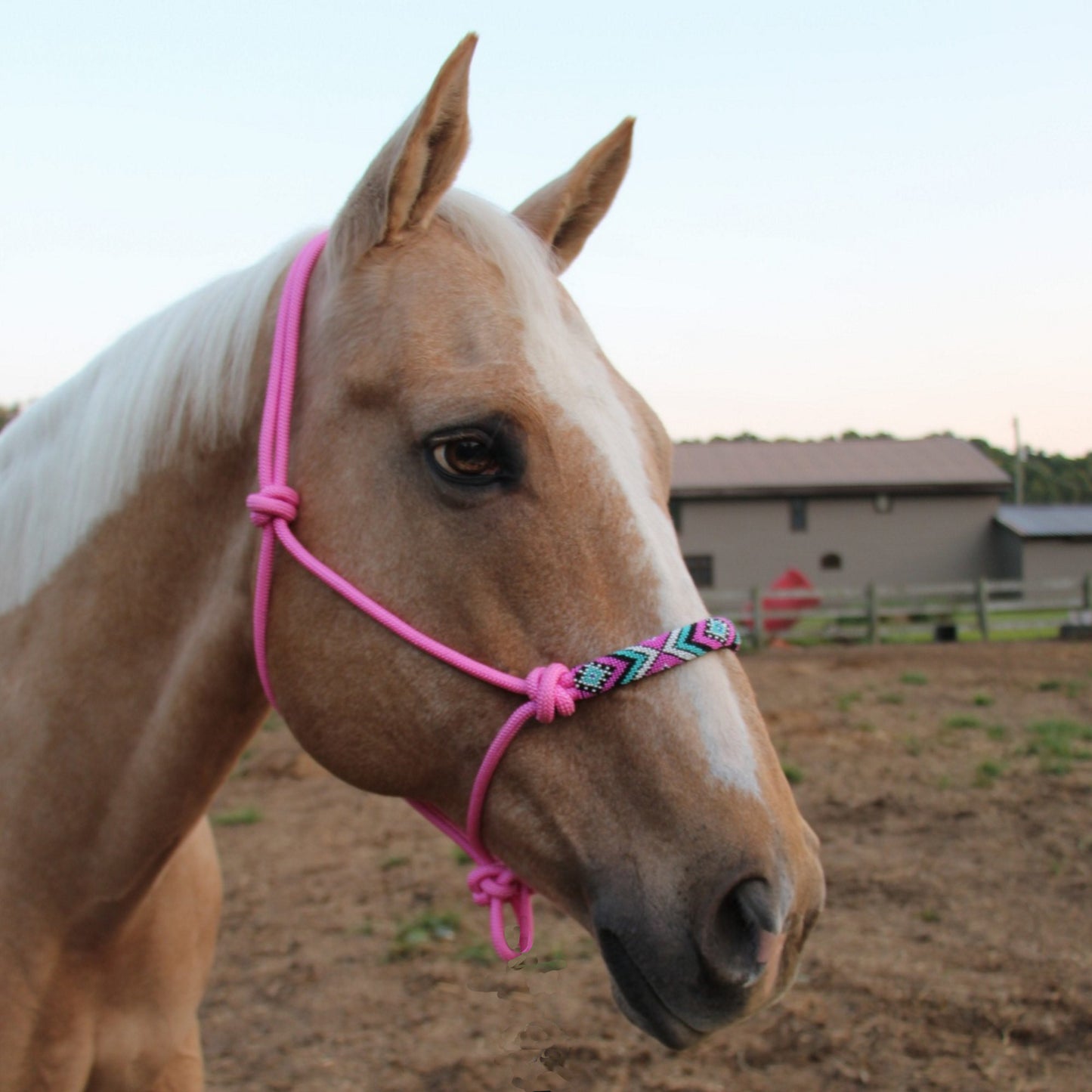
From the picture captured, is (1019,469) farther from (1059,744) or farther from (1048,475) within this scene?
(1059,744)

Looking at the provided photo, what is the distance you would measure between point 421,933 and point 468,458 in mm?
4015

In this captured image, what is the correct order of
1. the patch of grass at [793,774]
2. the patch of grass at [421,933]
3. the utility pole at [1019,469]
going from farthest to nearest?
1. the utility pole at [1019,469]
2. the patch of grass at [793,774]
3. the patch of grass at [421,933]

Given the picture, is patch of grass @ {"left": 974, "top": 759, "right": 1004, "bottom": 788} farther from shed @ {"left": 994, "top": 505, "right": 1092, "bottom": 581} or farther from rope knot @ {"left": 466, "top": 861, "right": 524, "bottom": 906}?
shed @ {"left": 994, "top": 505, "right": 1092, "bottom": 581}

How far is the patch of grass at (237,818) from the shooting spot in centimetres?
679

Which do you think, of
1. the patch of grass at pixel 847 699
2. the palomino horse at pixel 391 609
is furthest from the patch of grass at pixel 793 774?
the palomino horse at pixel 391 609

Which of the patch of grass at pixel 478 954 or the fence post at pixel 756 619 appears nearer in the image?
the patch of grass at pixel 478 954

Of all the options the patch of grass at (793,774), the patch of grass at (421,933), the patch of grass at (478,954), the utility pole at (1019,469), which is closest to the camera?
the patch of grass at (478,954)

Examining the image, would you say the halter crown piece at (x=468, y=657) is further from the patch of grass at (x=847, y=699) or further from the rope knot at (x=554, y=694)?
the patch of grass at (x=847, y=699)

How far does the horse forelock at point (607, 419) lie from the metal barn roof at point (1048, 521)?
28386 mm

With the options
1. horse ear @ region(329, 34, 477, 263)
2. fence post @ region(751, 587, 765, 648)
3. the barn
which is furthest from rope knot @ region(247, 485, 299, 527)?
the barn

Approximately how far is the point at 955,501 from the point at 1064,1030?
89.4 feet

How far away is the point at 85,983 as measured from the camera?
1.87 m

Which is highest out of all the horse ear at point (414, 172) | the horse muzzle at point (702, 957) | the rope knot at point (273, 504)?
the horse ear at point (414, 172)

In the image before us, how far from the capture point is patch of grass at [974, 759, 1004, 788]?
23.1ft
